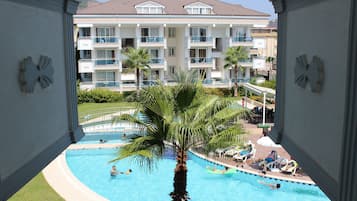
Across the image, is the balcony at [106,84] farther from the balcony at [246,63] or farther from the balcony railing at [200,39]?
the balcony at [246,63]

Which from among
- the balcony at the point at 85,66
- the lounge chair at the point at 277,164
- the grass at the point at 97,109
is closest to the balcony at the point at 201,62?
the grass at the point at 97,109

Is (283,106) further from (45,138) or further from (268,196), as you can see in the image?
(268,196)

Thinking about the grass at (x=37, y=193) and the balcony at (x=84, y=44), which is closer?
the grass at (x=37, y=193)

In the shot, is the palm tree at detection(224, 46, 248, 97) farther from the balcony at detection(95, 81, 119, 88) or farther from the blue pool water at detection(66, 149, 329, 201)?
the blue pool water at detection(66, 149, 329, 201)

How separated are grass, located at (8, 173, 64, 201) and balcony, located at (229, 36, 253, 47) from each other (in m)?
28.9

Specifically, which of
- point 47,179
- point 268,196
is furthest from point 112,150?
point 268,196

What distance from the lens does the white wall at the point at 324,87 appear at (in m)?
3.50

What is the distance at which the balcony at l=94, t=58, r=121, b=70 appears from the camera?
124ft

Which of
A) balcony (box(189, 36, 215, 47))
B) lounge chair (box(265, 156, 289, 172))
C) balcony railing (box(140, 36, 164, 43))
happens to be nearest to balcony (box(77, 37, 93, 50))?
balcony railing (box(140, 36, 164, 43))

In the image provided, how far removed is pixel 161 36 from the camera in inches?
1543

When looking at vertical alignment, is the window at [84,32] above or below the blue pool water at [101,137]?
above

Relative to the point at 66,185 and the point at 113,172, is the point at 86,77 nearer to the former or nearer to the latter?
the point at 113,172

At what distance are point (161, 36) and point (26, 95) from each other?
35665 millimetres

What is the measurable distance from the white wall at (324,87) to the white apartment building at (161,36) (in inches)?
1283
